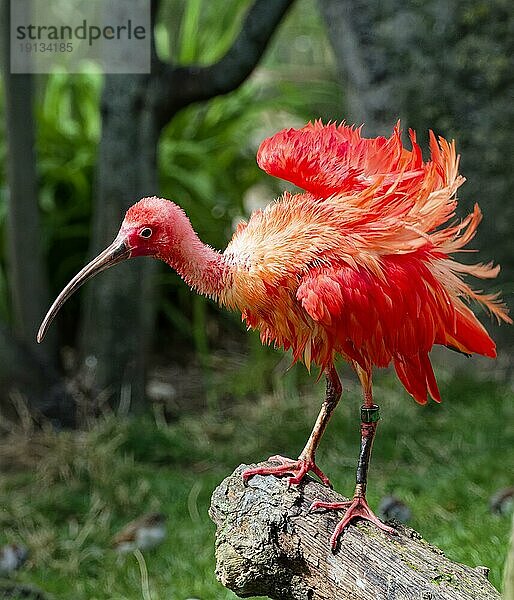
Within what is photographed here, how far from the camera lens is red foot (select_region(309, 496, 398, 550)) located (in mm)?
2150

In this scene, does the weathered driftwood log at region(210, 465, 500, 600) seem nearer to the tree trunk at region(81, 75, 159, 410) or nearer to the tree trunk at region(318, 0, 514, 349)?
the tree trunk at region(81, 75, 159, 410)

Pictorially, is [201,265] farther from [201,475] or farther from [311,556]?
[201,475]

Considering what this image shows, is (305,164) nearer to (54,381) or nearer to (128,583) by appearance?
(128,583)

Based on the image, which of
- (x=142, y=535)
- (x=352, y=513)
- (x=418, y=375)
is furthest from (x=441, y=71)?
(x=352, y=513)

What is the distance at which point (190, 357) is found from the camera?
566 centimetres

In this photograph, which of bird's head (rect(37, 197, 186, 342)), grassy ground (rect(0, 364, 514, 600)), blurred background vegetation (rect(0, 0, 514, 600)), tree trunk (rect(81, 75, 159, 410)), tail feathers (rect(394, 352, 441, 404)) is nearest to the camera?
bird's head (rect(37, 197, 186, 342))

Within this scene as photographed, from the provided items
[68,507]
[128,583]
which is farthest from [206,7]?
[128,583]

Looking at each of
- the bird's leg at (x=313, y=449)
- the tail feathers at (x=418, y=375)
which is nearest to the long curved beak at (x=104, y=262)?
the bird's leg at (x=313, y=449)

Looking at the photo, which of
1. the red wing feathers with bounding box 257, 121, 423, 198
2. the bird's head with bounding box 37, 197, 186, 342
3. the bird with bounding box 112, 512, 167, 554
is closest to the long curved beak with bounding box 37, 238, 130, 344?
the bird's head with bounding box 37, 197, 186, 342

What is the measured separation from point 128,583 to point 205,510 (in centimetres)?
58

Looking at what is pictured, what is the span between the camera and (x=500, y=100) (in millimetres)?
4707

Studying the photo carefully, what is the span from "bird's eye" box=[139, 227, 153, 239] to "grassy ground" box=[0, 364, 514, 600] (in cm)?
136

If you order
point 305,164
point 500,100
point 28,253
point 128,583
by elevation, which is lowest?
point 128,583

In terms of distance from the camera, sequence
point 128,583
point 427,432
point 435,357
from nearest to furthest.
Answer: point 128,583 → point 427,432 → point 435,357
